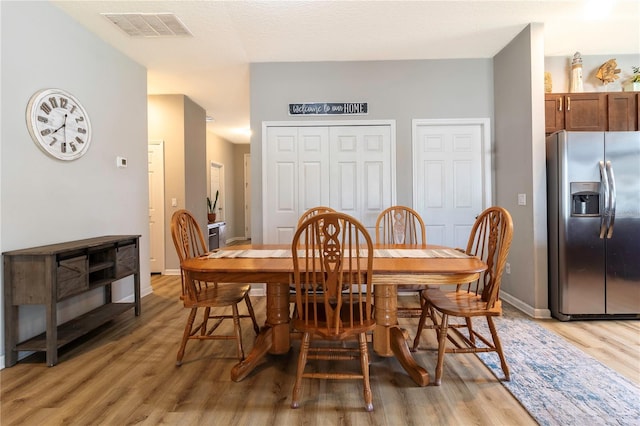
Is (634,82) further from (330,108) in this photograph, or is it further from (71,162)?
(71,162)

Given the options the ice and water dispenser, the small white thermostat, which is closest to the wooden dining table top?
the ice and water dispenser

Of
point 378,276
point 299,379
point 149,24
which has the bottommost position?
point 299,379

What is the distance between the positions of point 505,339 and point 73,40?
14.4 ft

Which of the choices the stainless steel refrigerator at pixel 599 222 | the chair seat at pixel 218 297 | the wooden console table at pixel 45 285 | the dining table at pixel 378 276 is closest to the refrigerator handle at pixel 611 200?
the stainless steel refrigerator at pixel 599 222

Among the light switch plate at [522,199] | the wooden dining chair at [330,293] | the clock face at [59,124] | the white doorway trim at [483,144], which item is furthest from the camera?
the white doorway trim at [483,144]

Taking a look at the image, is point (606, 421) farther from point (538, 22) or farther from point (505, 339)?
point (538, 22)

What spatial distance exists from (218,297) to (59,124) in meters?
1.99

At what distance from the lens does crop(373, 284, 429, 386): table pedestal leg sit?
194 centimetres

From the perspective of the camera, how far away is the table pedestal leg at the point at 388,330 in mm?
1939

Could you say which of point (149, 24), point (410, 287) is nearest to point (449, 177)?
point (410, 287)

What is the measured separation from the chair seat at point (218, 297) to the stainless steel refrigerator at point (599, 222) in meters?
2.76

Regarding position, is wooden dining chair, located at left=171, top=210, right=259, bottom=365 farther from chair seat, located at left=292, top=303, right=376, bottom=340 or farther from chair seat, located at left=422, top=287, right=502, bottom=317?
chair seat, located at left=422, top=287, right=502, bottom=317

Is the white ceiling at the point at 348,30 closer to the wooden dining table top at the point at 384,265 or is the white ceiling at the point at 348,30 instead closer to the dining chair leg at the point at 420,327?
the wooden dining table top at the point at 384,265

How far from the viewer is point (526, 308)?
2.98 metres
